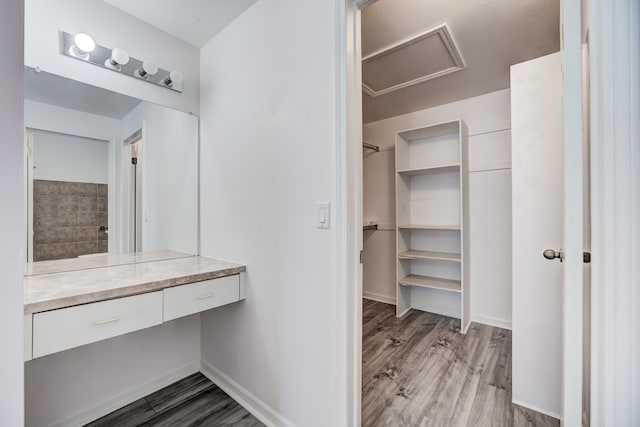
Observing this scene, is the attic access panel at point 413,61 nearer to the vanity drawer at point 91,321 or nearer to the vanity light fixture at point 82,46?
the vanity light fixture at point 82,46

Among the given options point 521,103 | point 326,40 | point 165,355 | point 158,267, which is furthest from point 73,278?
point 521,103

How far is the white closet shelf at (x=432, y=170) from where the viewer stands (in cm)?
274

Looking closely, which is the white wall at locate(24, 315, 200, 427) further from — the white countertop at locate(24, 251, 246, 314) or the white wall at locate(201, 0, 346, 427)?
the white countertop at locate(24, 251, 246, 314)

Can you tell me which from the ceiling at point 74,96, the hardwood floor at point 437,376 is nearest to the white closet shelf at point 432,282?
the hardwood floor at point 437,376

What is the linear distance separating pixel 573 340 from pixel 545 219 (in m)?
0.98

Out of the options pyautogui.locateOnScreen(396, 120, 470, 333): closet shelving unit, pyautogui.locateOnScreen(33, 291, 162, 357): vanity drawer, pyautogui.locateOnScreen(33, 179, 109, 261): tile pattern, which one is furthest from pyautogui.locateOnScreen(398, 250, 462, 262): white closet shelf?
pyautogui.locateOnScreen(33, 179, 109, 261): tile pattern

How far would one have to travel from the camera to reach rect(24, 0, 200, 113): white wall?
135 centimetres

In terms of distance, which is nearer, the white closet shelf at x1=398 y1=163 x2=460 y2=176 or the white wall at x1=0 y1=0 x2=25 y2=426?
the white wall at x1=0 y1=0 x2=25 y2=426

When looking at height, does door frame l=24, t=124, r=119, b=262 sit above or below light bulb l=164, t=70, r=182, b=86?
below

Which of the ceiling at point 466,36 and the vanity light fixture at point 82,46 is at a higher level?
the ceiling at point 466,36

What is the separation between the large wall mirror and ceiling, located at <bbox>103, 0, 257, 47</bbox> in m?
0.52

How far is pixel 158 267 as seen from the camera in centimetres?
159

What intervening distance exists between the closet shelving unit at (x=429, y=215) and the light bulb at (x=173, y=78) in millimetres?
2164

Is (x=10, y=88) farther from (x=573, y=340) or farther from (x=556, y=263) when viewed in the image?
(x=556, y=263)
